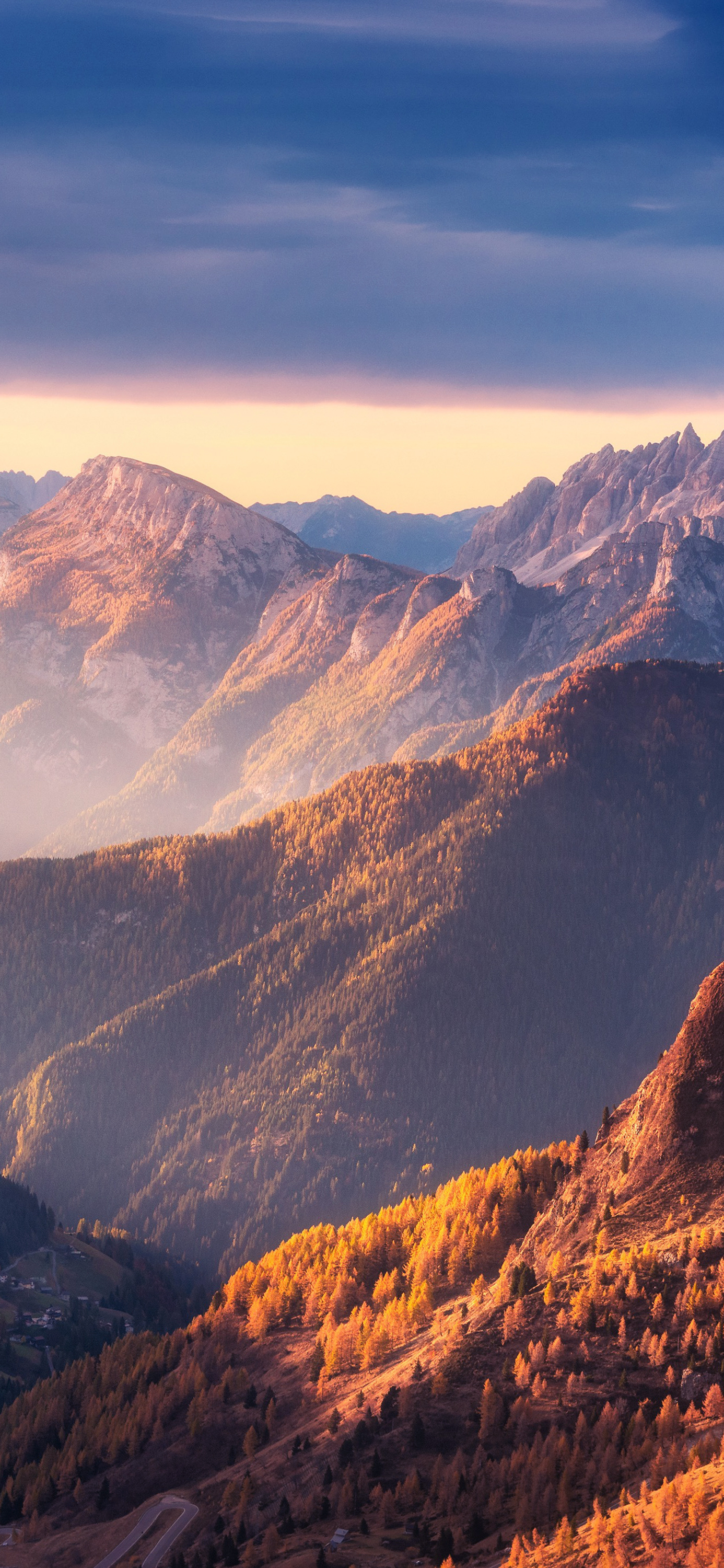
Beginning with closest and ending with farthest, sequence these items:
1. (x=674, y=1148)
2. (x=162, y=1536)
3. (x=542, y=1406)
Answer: (x=542, y=1406) → (x=674, y=1148) → (x=162, y=1536)

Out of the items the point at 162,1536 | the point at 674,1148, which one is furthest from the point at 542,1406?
the point at 162,1536

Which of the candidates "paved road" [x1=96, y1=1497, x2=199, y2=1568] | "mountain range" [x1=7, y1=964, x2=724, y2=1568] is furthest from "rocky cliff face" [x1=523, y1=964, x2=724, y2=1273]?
"paved road" [x1=96, y1=1497, x2=199, y2=1568]

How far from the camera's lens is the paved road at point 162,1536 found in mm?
161625

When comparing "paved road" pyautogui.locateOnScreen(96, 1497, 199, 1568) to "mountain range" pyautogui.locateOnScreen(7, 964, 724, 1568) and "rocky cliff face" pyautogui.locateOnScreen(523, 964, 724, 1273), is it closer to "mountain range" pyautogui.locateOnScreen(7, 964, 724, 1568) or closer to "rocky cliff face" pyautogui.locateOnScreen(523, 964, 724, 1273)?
"mountain range" pyautogui.locateOnScreen(7, 964, 724, 1568)

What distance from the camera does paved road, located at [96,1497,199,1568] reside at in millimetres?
161625

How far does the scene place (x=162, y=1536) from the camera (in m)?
166

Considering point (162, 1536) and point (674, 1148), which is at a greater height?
point (674, 1148)

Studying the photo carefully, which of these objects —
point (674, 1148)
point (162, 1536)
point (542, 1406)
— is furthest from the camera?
point (162, 1536)

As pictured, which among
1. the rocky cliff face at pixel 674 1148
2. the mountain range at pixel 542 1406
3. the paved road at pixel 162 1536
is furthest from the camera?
the paved road at pixel 162 1536

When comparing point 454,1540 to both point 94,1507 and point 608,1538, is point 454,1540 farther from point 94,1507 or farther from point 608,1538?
point 94,1507

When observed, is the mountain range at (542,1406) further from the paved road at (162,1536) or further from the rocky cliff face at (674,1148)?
the paved road at (162,1536)

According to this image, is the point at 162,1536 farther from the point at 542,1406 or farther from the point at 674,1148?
the point at 674,1148

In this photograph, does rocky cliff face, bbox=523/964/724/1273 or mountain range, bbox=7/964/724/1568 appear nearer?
mountain range, bbox=7/964/724/1568

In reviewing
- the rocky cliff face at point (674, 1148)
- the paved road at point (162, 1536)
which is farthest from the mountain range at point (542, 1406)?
the paved road at point (162, 1536)
